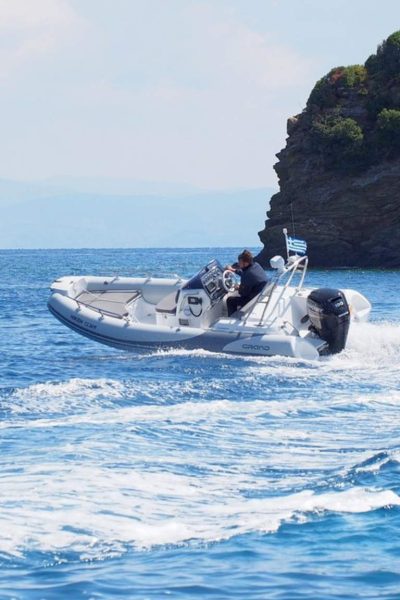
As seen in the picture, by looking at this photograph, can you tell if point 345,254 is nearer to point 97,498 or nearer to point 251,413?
point 251,413

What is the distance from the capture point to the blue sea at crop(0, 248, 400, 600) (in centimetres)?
586

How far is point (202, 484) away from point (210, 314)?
8.68 m

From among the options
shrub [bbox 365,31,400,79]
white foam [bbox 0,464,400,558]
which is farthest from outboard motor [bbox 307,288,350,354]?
shrub [bbox 365,31,400,79]

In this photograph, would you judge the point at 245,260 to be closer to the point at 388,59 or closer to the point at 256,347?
the point at 256,347

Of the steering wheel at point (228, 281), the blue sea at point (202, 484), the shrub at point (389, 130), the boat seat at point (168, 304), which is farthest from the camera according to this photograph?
the shrub at point (389, 130)

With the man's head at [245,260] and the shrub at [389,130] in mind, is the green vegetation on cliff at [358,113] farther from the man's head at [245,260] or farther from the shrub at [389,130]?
the man's head at [245,260]

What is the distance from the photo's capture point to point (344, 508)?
279 inches

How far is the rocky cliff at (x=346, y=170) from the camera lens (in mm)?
54000

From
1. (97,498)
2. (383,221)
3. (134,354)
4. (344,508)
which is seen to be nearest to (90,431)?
(97,498)

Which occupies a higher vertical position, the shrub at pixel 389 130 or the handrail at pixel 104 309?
the shrub at pixel 389 130

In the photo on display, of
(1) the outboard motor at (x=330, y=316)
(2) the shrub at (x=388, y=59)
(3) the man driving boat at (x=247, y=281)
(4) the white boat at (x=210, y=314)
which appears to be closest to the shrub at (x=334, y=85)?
(2) the shrub at (x=388, y=59)

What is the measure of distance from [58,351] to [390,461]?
10816 mm

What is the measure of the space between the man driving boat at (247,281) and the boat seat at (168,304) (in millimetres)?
1440

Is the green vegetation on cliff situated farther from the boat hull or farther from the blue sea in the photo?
the blue sea
